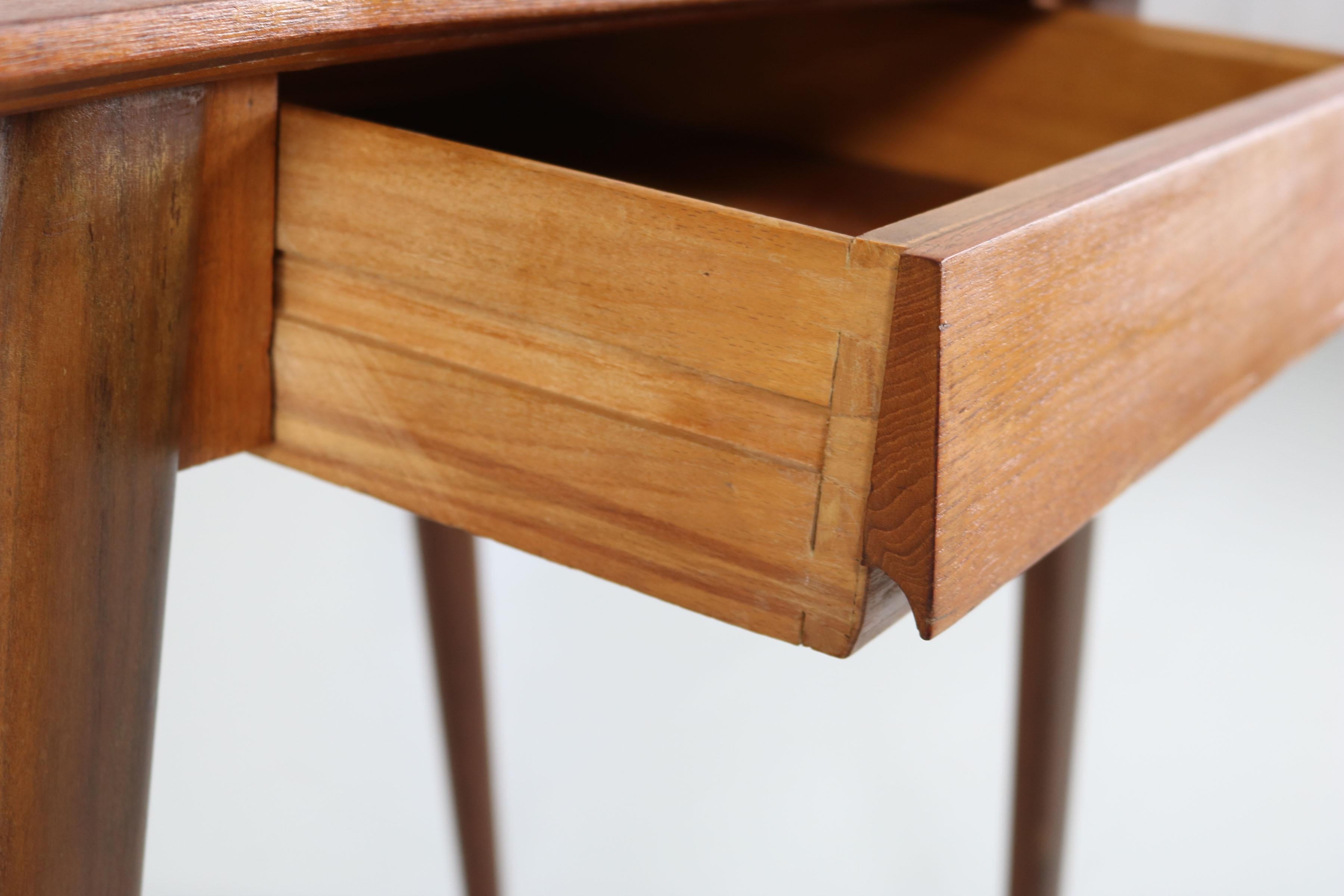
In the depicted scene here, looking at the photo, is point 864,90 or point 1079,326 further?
point 864,90

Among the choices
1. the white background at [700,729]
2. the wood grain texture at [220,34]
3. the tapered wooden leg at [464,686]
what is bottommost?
the white background at [700,729]

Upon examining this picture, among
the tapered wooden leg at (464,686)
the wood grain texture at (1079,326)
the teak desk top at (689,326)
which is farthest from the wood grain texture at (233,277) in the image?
the tapered wooden leg at (464,686)

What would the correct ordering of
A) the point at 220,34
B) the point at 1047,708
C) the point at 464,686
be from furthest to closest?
the point at 464,686
the point at 1047,708
the point at 220,34

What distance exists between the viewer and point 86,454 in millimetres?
418

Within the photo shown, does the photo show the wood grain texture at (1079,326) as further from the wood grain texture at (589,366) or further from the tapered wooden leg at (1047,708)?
the tapered wooden leg at (1047,708)

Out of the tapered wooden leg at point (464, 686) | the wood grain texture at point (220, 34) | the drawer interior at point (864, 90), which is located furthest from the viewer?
the tapered wooden leg at point (464, 686)

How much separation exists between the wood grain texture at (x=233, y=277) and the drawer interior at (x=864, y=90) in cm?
30

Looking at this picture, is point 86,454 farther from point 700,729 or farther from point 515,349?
point 700,729

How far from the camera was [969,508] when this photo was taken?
38 centimetres

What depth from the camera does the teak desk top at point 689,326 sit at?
36 cm

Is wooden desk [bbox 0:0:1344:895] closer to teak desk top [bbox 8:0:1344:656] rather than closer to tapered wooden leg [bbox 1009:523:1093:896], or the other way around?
teak desk top [bbox 8:0:1344:656]

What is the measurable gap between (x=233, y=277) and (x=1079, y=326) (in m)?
0.27

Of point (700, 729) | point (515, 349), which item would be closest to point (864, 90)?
point (515, 349)

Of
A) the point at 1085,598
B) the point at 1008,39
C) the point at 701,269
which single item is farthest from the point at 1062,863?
the point at 701,269
